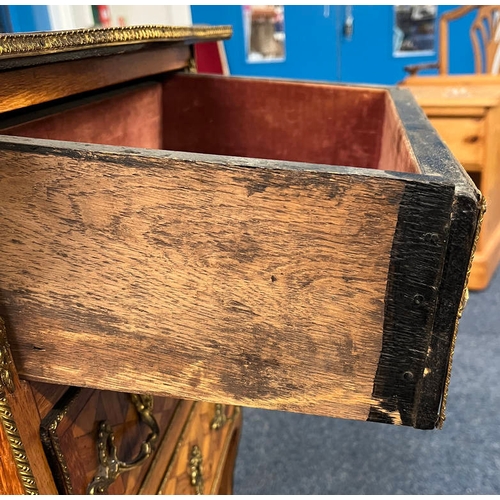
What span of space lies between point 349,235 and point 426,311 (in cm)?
8

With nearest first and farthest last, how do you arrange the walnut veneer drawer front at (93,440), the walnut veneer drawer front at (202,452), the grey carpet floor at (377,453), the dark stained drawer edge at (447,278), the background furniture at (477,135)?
the dark stained drawer edge at (447,278), the walnut veneer drawer front at (93,440), the walnut veneer drawer front at (202,452), the grey carpet floor at (377,453), the background furniture at (477,135)

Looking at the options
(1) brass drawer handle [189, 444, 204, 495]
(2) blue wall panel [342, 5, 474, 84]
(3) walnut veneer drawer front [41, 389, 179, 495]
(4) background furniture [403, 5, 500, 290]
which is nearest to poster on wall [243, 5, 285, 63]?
(2) blue wall panel [342, 5, 474, 84]

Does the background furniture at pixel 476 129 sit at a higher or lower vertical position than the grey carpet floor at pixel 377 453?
higher

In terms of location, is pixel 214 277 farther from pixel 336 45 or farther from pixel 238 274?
pixel 336 45

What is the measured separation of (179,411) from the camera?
0.80 metres

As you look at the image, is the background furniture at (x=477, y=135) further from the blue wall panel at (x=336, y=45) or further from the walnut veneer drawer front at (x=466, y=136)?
the blue wall panel at (x=336, y=45)

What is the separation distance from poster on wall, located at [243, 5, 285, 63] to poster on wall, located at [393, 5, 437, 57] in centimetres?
61

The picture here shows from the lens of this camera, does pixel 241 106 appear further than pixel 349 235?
Yes

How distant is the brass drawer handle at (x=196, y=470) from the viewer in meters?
0.82

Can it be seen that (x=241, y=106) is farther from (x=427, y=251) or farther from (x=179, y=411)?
(x=427, y=251)

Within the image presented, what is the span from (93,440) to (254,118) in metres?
0.59

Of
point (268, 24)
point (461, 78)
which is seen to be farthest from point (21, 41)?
point (268, 24)

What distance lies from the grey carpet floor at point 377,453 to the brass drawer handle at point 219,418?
24 cm

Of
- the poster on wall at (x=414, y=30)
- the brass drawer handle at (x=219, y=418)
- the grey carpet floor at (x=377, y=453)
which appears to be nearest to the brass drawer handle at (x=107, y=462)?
the brass drawer handle at (x=219, y=418)
